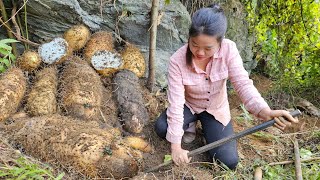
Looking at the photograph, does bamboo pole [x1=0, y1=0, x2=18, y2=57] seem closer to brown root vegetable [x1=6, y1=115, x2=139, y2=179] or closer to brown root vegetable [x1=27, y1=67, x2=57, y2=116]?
brown root vegetable [x1=27, y1=67, x2=57, y2=116]

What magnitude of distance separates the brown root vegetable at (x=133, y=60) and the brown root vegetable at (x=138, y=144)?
789 millimetres

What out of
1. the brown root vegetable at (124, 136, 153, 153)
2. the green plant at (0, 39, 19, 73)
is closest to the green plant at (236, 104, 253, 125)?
the brown root vegetable at (124, 136, 153, 153)

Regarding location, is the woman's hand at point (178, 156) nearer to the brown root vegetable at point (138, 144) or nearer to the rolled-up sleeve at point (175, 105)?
the rolled-up sleeve at point (175, 105)

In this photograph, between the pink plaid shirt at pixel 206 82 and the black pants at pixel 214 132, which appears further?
the black pants at pixel 214 132

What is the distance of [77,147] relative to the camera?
201 cm

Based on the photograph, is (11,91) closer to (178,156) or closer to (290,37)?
(178,156)

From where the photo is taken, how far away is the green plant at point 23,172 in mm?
1660

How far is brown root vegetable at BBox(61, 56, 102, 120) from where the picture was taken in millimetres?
2449

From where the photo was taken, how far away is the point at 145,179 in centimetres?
198

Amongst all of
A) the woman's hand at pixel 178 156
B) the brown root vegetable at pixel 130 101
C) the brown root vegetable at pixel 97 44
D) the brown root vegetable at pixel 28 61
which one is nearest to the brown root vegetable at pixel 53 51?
the brown root vegetable at pixel 28 61

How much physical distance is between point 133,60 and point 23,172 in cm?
151

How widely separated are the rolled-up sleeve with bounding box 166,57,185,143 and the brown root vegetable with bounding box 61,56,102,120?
2.06 ft

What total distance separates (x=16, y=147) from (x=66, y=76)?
790 mm

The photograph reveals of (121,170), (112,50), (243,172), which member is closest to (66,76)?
(112,50)
